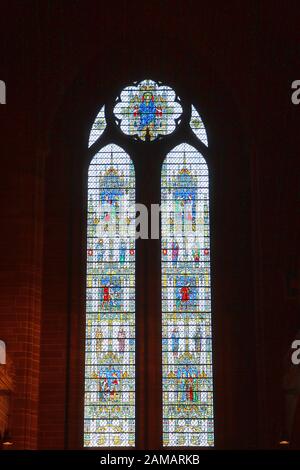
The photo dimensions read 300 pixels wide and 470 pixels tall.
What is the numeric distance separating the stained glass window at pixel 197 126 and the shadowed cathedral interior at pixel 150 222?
0.23ft

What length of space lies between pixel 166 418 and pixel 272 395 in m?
1.82

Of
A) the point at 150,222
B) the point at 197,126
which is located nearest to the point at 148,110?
the point at 197,126

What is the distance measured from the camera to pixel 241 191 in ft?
62.0

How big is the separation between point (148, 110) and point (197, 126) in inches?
34.4

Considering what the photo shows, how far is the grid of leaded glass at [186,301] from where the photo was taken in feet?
59.0

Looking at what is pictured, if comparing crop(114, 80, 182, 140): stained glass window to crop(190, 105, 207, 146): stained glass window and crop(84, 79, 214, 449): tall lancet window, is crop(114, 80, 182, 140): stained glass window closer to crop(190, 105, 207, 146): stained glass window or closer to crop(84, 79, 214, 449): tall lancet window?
crop(84, 79, 214, 449): tall lancet window

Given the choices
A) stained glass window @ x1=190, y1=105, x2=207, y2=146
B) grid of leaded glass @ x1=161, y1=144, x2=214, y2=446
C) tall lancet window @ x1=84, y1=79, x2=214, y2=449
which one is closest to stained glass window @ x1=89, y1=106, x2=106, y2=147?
tall lancet window @ x1=84, y1=79, x2=214, y2=449

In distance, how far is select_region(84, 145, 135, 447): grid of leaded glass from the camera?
17984 millimetres

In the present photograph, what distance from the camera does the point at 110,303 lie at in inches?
733

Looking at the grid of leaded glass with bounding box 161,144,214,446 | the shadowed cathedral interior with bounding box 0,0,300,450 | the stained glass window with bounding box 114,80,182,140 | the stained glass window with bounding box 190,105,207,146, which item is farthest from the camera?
the stained glass window with bounding box 114,80,182,140

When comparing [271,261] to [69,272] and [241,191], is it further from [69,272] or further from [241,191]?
[69,272]

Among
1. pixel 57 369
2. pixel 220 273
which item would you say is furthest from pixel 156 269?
pixel 57 369

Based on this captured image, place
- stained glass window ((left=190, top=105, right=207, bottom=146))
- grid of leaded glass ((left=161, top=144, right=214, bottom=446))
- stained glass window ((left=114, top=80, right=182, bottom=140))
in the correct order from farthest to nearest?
stained glass window ((left=114, top=80, right=182, bottom=140))
stained glass window ((left=190, top=105, right=207, bottom=146))
grid of leaded glass ((left=161, top=144, right=214, bottom=446))

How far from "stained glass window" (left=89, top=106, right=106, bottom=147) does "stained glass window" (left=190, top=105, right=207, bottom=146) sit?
4.81ft
